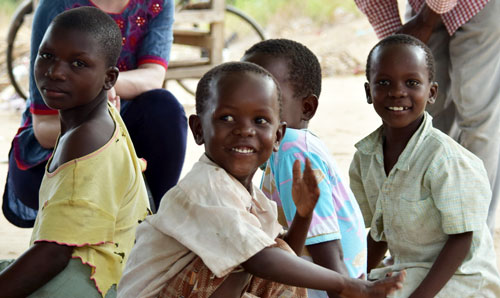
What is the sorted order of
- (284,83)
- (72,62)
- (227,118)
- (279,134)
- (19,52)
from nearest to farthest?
1. (227,118)
2. (279,134)
3. (72,62)
4. (284,83)
5. (19,52)

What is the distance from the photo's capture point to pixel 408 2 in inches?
138

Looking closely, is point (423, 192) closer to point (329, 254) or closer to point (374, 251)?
point (374, 251)

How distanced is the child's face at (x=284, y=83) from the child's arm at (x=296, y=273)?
26.9 inches

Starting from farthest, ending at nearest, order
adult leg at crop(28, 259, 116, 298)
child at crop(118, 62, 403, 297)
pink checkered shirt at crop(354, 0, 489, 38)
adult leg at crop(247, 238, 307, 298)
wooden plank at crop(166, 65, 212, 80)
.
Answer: wooden plank at crop(166, 65, 212, 80), pink checkered shirt at crop(354, 0, 489, 38), adult leg at crop(28, 259, 116, 298), adult leg at crop(247, 238, 307, 298), child at crop(118, 62, 403, 297)

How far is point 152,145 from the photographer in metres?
3.08

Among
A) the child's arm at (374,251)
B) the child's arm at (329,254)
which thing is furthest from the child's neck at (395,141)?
the child's arm at (329,254)

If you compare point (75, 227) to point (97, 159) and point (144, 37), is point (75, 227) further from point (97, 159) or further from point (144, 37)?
point (144, 37)

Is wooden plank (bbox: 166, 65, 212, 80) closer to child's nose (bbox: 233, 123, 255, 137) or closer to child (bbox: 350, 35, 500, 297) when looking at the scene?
child (bbox: 350, 35, 500, 297)

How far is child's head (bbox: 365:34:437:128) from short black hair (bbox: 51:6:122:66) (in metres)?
0.89

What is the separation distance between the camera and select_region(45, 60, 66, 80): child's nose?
7.29 ft

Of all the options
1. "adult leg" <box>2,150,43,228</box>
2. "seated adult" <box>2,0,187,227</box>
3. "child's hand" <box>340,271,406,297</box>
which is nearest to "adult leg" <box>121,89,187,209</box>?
"seated adult" <box>2,0,187,227</box>

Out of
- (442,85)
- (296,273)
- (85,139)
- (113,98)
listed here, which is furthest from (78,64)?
(442,85)

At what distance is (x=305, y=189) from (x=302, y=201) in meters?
0.04

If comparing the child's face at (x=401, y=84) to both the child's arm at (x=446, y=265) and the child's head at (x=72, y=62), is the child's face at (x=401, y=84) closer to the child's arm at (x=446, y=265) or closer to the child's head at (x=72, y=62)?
the child's arm at (x=446, y=265)
